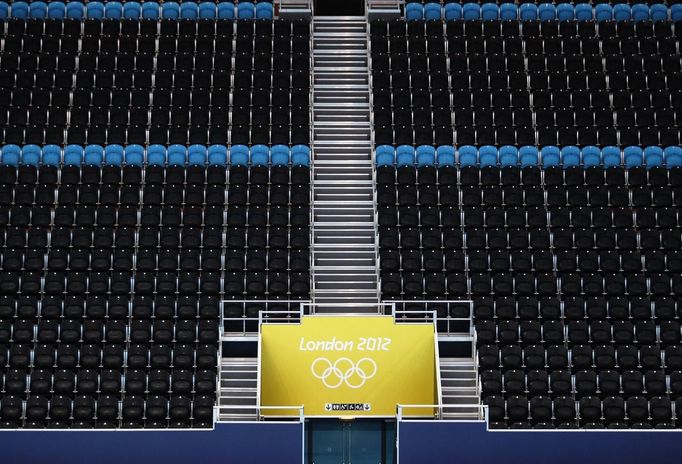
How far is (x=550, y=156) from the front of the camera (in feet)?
72.7

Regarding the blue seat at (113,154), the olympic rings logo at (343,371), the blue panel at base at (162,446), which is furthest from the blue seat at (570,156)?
the blue panel at base at (162,446)

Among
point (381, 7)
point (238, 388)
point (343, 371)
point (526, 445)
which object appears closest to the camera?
point (526, 445)

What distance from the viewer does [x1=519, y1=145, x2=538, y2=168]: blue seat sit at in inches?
869

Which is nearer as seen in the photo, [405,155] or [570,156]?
[405,155]

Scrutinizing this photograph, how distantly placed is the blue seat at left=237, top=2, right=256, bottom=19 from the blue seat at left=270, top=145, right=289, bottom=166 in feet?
14.9

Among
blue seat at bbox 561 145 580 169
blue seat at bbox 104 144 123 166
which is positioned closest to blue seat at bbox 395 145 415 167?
blue seat at bbox 561 145 580 169

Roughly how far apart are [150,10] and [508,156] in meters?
8.29

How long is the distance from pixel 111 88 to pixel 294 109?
3.53 meters

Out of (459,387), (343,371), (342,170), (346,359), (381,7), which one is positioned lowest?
(459,387)

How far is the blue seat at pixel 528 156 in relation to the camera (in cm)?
2208

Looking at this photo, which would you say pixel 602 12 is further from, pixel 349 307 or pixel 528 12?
pixel 349 307

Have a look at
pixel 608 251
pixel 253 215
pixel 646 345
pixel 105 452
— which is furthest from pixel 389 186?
pixel 105 452

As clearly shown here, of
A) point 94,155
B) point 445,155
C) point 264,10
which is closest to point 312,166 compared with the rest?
point 445,155

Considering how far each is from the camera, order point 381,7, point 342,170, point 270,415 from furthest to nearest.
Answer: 1. point 381,7
2. point 342,170
3. point 270,415
